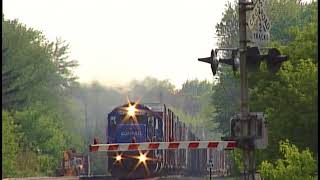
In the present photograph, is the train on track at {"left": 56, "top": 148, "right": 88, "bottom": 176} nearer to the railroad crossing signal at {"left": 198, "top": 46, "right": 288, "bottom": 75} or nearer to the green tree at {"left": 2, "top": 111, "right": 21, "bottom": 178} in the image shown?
the green tree at {"left": 2, "top": 111, "right": 21, "bottom": 178}

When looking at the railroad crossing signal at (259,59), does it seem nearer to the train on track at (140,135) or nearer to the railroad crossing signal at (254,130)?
the railroad crossing signal at (254,130)

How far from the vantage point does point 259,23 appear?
1738cm

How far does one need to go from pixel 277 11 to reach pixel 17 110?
80.2 ft

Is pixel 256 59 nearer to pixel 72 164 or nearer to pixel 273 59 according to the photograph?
pixel 273 59

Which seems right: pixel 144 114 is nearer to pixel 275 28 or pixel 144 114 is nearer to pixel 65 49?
pixel 275 28

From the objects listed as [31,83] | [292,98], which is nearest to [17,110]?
[31,83]

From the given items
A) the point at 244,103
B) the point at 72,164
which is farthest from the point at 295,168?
the point at 72,164

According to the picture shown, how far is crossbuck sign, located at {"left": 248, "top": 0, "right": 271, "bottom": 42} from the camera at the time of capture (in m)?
17.2

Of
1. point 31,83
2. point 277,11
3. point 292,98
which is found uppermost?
point 277,11

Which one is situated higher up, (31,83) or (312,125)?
(31,83)

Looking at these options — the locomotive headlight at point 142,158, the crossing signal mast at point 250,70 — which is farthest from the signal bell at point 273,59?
the locomotive headlight at point 142,158

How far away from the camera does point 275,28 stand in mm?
69562

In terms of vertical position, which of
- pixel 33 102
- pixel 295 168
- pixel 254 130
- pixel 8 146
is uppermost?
pixel 33 102

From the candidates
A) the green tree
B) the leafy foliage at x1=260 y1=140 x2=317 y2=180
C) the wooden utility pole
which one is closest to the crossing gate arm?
the wooden utility pole
